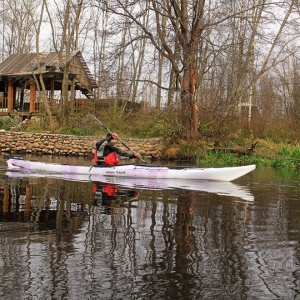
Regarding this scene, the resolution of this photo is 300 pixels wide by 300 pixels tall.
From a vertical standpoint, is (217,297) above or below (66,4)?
below

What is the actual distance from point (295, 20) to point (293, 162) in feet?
25.9

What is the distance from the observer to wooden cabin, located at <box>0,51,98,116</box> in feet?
88.0

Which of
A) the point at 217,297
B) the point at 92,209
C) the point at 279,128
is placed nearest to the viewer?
the point at 217,297

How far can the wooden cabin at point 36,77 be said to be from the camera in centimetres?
2681

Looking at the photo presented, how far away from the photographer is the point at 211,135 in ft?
68.7

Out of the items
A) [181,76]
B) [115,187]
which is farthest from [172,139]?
[115,187]

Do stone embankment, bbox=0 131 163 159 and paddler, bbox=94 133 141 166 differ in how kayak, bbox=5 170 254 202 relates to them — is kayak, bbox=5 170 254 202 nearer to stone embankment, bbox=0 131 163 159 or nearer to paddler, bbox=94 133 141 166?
paddler, bbox=94 133 141 166

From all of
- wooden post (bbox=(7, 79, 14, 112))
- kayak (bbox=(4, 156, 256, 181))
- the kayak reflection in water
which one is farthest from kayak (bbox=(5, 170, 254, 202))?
wooden post (bbox=(7, 79, 14, 112))

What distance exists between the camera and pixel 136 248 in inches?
173

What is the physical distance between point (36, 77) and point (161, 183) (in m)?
19.4

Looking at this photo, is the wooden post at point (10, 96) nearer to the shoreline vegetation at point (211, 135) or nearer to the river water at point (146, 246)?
the shoreline vegetation at point (211, 135)

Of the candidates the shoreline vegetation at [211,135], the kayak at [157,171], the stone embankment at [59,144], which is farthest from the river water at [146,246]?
the stone embankment at [59,144]

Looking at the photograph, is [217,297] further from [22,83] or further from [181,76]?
[22,83]

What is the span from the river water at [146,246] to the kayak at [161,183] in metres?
0.91
